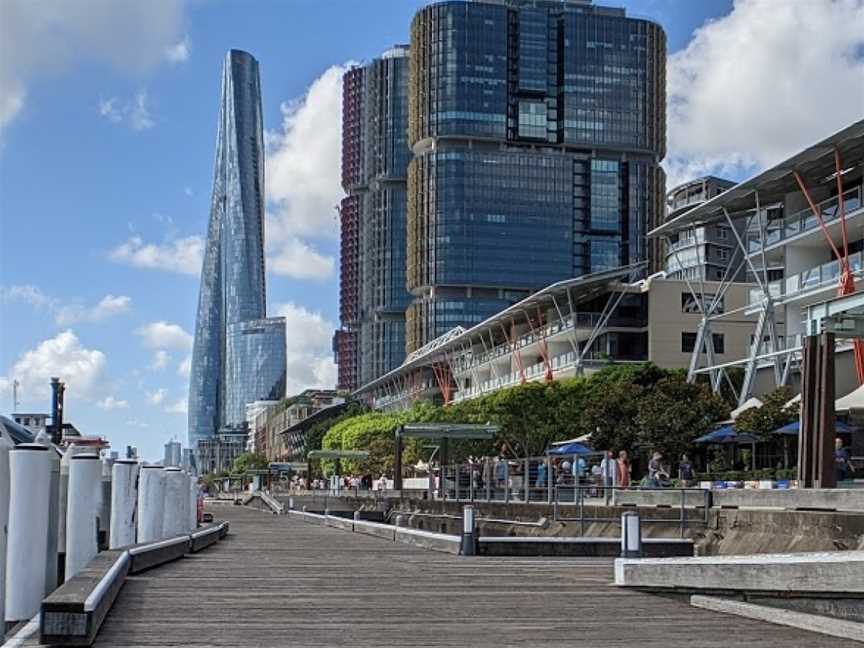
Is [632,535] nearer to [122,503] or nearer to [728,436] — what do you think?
[122,503]

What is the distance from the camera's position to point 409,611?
1128 centimetres

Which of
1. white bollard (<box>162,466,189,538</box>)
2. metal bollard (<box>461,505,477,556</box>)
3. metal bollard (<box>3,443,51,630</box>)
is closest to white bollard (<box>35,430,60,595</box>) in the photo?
metal bollard (<box>3,443,51,630</box>)

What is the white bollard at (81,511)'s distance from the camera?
14125 mm

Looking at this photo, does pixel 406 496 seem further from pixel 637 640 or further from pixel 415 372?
pixel 415 372

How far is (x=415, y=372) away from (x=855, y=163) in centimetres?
10159

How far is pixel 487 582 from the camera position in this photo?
14633mm

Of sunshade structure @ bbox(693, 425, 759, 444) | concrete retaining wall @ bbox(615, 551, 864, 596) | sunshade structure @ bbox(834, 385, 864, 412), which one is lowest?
concrete retaining wall @ bbox(615, 551, 864, 596)

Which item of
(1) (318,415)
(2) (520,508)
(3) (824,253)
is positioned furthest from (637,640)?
(1) (318,415)

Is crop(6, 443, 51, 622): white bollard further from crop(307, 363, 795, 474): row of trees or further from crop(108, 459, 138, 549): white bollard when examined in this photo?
crop(307, 363, 795, 474): row of trees

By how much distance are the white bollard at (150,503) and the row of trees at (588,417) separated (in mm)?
32264

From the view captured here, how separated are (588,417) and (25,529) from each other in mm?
49348

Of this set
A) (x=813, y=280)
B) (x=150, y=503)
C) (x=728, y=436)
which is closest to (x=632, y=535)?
(x=150, y=503)

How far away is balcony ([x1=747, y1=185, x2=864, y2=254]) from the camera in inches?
2320

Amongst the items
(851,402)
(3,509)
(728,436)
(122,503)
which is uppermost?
(851,402)
